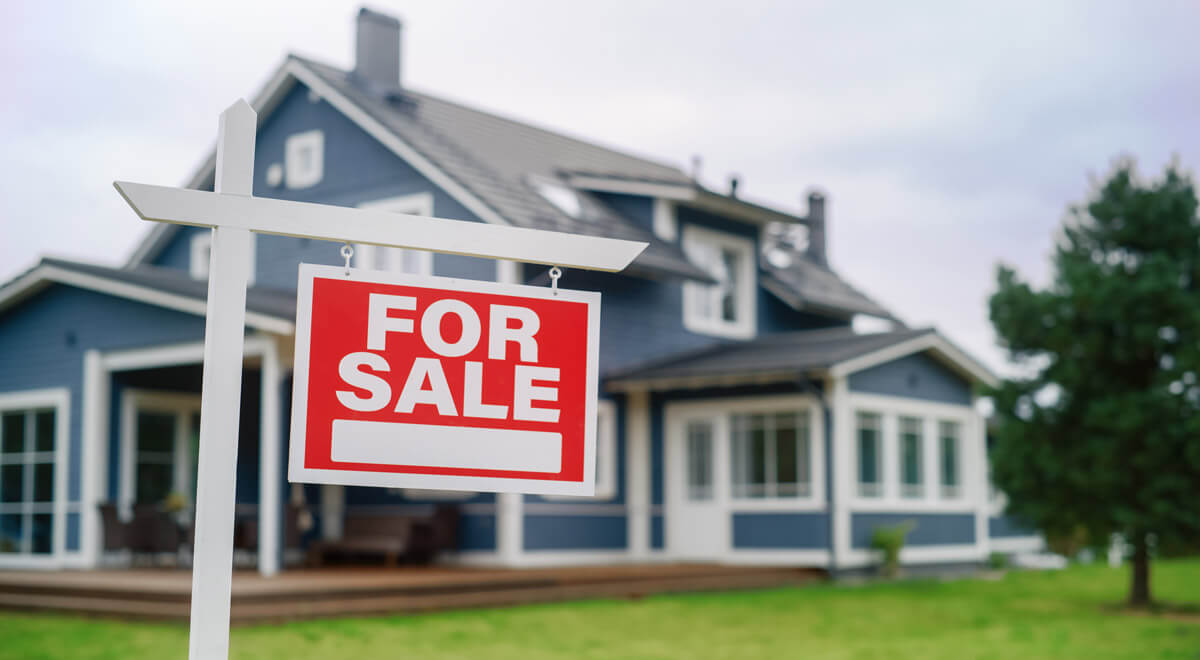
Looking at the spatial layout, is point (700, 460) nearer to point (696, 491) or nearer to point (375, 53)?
point (696, 491)

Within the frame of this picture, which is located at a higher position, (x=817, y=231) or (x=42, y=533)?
(x=817, y=231)

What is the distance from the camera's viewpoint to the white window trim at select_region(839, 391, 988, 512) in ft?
53.1

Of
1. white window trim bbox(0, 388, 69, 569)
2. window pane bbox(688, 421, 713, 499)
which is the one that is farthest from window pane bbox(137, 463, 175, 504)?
window pane bbox(688, 421, 713, 499)

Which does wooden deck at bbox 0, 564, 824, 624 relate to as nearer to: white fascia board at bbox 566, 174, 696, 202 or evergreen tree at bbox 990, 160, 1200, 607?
evergreen tree at bbox 990, 160, 1200, 607

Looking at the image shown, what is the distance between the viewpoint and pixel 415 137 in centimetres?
1591

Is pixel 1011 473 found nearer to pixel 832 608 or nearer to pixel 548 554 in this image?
pixel 832 608

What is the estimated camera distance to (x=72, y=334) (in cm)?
1493

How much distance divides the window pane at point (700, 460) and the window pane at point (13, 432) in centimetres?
806

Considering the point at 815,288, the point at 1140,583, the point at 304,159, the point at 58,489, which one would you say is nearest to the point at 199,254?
the point at 304,159

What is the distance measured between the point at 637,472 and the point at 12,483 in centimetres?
746

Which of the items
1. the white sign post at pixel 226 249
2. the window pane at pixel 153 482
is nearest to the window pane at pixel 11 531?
the window pane at pixel 153 482

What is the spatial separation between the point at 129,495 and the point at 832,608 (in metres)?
8.05

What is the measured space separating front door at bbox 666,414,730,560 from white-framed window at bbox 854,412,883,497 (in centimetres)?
168

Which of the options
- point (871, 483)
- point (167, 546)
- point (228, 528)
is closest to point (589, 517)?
point (871, 483)
